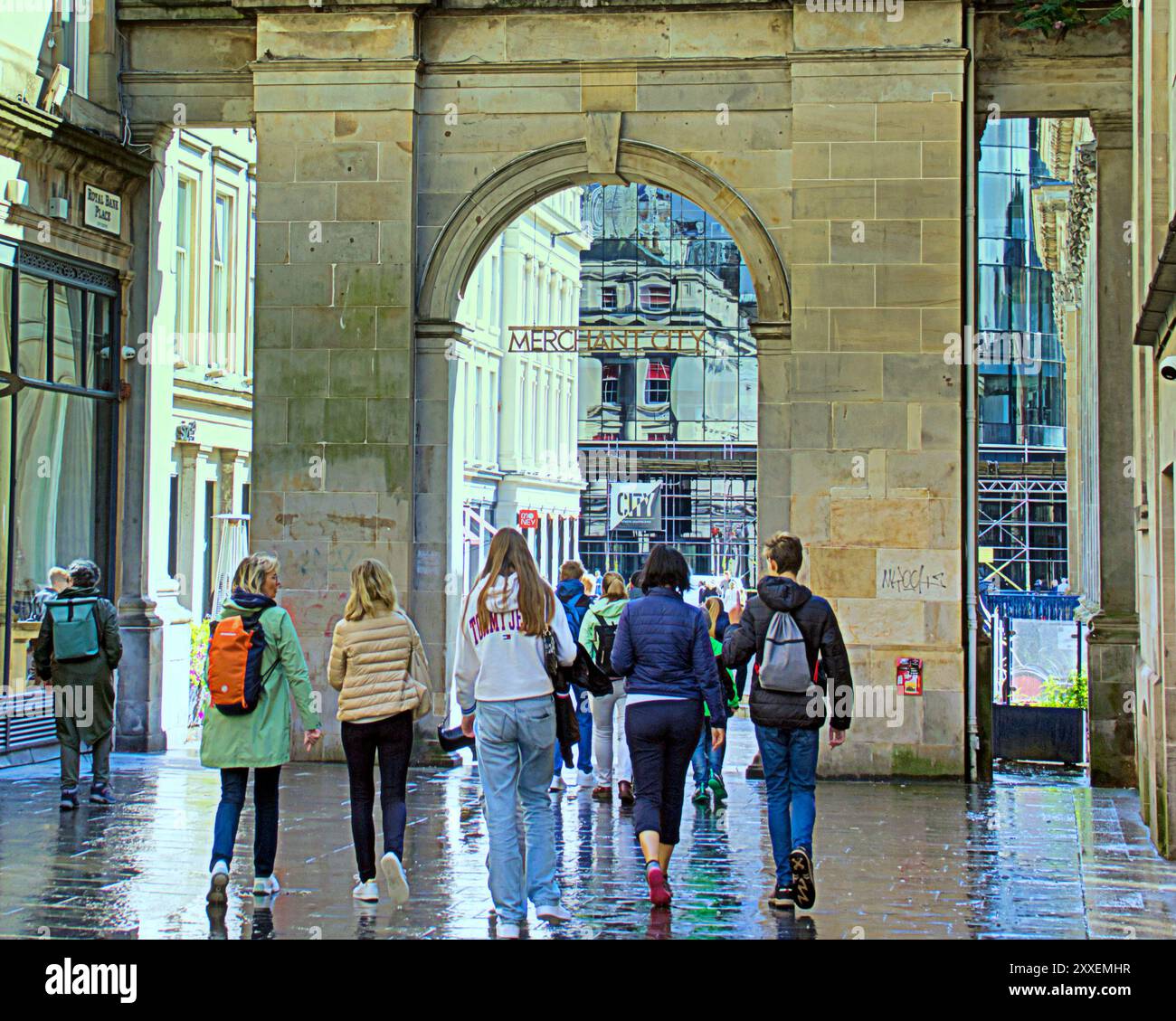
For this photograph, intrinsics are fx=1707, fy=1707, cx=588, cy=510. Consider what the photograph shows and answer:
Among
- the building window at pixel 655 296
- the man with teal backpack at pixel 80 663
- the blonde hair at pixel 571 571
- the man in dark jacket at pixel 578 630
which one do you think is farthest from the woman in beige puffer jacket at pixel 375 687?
the building window at pixel 655 296

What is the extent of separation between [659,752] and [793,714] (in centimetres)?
73

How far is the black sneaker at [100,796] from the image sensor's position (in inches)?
491

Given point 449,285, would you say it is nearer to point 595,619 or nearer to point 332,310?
point 332,310

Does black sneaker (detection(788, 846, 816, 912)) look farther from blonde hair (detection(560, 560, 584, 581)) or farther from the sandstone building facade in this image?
the sandstone building facade

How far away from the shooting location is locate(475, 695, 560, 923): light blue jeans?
8195 millimetres

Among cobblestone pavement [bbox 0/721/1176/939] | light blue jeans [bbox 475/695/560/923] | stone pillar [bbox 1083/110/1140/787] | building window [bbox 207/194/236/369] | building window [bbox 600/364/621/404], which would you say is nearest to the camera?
light blue jeans [bbox 475/695/560/923]

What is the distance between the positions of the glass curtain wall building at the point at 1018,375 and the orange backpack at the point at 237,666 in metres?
45.2

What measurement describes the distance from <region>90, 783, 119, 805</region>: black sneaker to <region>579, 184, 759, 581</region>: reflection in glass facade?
46.5 m

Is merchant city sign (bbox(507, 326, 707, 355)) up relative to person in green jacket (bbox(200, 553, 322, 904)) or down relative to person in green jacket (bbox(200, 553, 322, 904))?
up

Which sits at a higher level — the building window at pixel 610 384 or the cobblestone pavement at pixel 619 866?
the building window at pixel 610 384

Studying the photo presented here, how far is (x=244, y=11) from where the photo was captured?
50.0 feet

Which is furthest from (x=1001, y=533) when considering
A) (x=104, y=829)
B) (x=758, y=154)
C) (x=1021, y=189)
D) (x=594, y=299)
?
(x=104, y=829)

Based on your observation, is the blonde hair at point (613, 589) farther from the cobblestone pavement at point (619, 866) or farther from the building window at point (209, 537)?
the building window at point (209, 537)

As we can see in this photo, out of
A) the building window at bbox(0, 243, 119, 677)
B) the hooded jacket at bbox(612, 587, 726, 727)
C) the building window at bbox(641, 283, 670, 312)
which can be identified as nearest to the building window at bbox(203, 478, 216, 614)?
the building window at bbox(0, 243, 119, 677)
